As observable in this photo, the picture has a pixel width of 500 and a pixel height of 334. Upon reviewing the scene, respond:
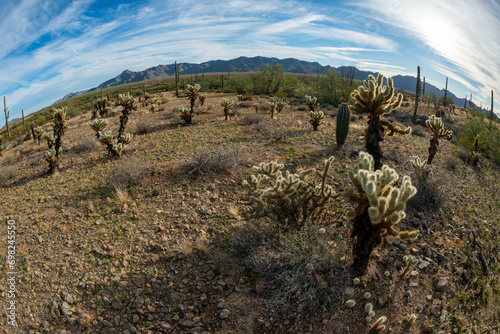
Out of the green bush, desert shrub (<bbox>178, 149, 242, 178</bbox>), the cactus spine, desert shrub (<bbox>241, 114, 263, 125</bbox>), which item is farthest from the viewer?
desert shrub (<bbox>241, 114, 263, 125</bbox>)

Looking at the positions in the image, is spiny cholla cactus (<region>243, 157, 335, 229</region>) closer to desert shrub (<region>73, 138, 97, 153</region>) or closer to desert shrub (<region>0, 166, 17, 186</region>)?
desert shrub (<region>73, 138, 97, 153</region>)

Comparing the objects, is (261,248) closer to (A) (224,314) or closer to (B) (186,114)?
(A) (224,314)

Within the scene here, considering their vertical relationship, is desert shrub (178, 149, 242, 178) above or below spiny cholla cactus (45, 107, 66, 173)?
below

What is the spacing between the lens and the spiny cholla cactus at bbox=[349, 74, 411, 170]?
533 centimetres

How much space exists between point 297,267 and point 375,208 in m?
1.34

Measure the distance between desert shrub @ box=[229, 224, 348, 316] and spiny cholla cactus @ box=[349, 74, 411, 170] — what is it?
2507 mm

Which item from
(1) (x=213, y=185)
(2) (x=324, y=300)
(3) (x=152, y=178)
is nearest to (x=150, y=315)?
(2) (x=324, y=300)

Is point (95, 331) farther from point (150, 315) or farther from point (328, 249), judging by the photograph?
point (328, 249)

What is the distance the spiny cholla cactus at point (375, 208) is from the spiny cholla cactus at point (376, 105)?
208 centimetres

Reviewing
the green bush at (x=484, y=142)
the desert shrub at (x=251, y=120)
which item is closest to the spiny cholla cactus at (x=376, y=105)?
the desert shrub at (x=251, y=120)

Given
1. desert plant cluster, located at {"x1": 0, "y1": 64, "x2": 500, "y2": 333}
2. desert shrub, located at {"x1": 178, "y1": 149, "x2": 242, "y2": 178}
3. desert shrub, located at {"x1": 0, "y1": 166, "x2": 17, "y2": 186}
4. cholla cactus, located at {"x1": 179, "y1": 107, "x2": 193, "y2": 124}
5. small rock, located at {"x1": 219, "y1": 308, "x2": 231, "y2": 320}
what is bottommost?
small rock, located at {"x1": 219, "y1": 308, "x2": 231, "y2": 320}

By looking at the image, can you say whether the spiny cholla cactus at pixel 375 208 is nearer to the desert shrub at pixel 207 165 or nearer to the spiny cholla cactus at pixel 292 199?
the spiny cholla cactus at pixel 292 199

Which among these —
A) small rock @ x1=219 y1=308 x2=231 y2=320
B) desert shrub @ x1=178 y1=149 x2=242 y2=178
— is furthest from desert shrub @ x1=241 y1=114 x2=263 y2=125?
small rock @ x1=219 y1=308 x2=231 y2=320

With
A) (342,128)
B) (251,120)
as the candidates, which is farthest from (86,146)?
(342,128)
